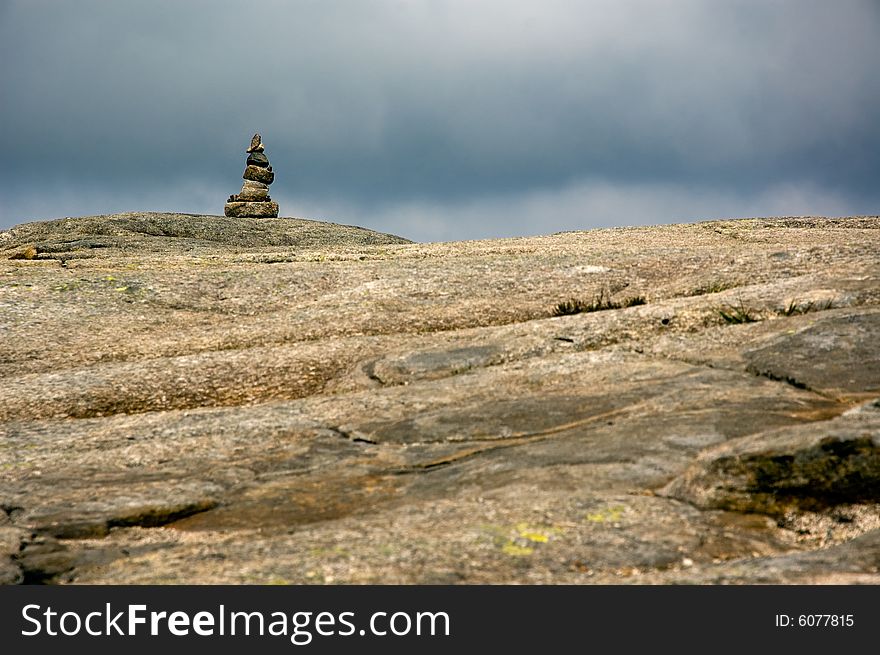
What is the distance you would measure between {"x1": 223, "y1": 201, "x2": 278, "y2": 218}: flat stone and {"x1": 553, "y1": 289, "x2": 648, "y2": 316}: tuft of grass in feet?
137

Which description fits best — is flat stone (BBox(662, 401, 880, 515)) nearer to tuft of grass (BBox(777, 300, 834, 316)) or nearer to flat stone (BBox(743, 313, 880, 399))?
flat stone (BBox(743, 313, 880, 399))

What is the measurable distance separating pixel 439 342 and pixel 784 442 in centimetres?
997

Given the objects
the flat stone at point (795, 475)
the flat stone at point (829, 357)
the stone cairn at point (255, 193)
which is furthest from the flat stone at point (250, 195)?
the flat stone at point (795, 475)

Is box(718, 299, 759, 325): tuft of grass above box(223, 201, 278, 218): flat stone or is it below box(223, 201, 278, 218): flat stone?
below

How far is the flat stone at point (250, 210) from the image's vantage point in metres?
60.9

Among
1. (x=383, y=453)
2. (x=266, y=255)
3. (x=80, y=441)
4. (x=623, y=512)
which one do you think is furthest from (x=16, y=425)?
(x=266, y=255)

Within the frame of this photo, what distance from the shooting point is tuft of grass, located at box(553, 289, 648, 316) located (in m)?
22.5

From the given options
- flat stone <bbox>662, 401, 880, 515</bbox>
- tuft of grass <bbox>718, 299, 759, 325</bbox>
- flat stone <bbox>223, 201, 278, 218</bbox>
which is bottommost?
flat stone <bbox>662, 401, 880, 515</bbox>

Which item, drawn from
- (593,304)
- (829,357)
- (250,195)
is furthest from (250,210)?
(829,357)

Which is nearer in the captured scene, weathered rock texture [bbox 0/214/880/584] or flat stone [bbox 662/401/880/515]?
weathered rock texture [bbox 0/214/880/584]

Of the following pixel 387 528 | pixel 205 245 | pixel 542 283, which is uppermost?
pixel 205 245

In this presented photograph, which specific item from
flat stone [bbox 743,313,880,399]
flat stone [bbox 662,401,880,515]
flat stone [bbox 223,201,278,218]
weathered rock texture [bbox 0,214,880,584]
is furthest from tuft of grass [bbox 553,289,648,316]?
flat stone [bbox 223,201,278,218]

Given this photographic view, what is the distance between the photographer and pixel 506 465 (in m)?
12.9

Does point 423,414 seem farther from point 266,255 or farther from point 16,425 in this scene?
point 266,255
